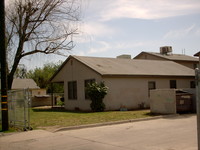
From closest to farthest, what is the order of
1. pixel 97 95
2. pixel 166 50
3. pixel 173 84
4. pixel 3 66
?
pixel 3 66
pixel 97 95
pixel 173 84
pixel 166 50

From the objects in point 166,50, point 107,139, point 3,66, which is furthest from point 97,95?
point 166,50

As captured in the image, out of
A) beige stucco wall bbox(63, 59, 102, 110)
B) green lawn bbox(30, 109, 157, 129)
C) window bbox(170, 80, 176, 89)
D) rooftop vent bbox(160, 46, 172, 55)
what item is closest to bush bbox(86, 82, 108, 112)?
beige stucco wall bbox(63, 59, 102, 110)

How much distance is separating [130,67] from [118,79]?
315 cm

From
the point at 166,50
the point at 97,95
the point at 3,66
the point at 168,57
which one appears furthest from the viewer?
the point at 166,50

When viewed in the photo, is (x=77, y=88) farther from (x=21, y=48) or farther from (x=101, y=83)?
(x=21, y=48)

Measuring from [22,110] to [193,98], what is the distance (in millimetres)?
10814

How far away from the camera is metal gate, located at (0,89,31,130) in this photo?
12.6 meters

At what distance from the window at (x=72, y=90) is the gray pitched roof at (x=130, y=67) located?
2.69 metres

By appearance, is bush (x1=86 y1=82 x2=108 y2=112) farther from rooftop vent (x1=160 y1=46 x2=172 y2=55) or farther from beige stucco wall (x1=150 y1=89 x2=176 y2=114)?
rooftop vent (x1=160 y1=46 x2=172 y2=55)

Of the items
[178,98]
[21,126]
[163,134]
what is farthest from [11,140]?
[178,98]

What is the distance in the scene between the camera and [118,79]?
22.3 meters

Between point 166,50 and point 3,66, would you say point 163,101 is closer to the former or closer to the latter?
point 3,66

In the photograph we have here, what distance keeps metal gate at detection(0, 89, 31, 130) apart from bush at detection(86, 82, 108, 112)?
24.8ft

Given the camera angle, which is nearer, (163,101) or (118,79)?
(163,101)
